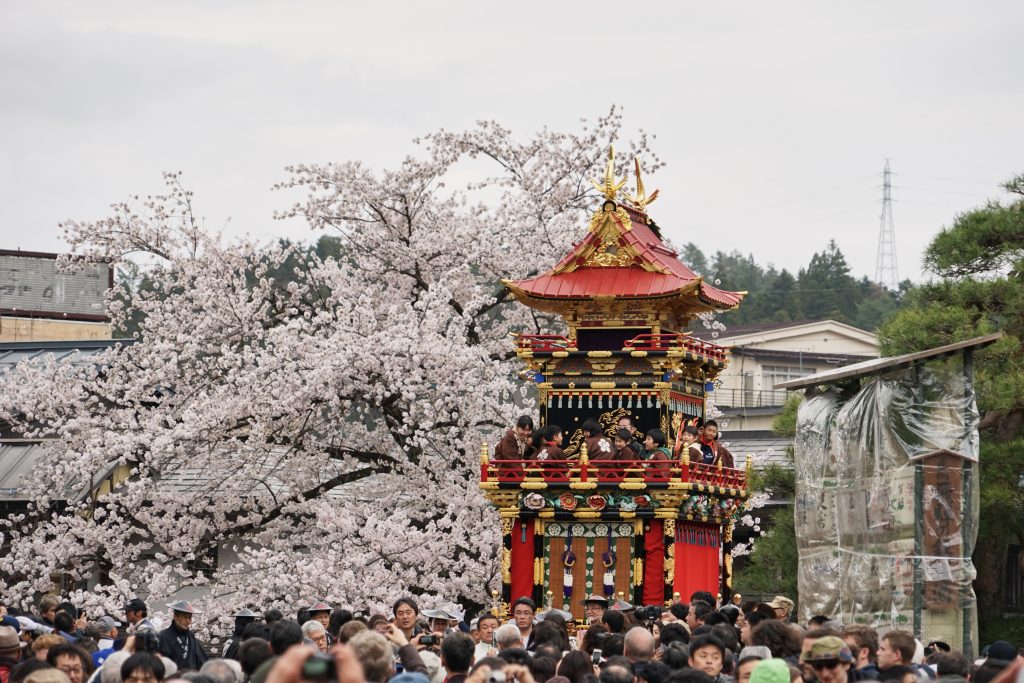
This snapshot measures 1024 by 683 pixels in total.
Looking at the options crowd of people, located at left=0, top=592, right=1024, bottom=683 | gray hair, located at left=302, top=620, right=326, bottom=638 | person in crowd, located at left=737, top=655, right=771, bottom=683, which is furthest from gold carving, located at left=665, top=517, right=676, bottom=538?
person in crowd, located at left=737, top=655, right=771, bottom=683

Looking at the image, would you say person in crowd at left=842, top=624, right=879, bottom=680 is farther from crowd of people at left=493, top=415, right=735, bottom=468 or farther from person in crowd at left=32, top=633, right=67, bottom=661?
crowd of people at left=493, top=415, right=735, bottom=468

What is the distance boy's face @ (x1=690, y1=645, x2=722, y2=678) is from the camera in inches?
450

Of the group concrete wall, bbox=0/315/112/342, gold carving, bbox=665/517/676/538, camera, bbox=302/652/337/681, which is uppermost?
concrete wall, bbox=0/315/112/342

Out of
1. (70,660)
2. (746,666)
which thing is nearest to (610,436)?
(70,660)

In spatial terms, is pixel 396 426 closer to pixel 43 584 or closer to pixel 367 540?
pixel 367 540

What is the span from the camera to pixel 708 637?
37.8 feet

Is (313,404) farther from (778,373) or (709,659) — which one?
(778,373)

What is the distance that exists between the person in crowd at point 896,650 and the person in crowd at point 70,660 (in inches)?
228

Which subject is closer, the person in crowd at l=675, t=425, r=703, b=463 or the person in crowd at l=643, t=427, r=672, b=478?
the person in crowd at l=643, t=427, r=672, b=478

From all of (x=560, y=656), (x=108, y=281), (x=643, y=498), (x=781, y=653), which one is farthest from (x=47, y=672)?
(x=108, y=281)

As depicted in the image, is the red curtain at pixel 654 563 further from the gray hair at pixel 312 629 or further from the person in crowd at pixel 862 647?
the person in crowd at pixel 862 647

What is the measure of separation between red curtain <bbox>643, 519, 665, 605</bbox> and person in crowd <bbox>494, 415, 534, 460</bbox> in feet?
7.37

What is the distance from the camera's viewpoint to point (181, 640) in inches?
565

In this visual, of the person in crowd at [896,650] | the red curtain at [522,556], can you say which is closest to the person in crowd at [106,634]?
the person in crowd at [896,650]
